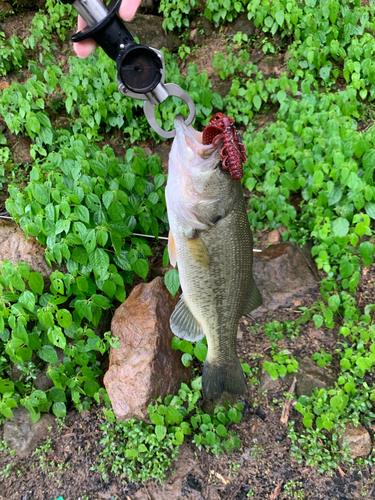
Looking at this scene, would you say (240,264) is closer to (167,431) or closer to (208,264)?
(208,264)

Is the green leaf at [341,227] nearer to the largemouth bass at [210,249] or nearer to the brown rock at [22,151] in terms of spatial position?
the largemouth bass at [210,249]

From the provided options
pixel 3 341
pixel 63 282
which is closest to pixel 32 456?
pixel 3 341

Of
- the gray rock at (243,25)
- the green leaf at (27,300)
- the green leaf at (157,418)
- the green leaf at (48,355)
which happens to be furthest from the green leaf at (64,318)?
the gray rock at (243,25)

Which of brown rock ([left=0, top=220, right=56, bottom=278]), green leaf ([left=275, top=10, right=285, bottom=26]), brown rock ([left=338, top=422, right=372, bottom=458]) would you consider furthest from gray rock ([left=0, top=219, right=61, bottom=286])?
green leaf ([left=275, top=10, right=285, bottom=26])

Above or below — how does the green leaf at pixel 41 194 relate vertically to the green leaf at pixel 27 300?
above

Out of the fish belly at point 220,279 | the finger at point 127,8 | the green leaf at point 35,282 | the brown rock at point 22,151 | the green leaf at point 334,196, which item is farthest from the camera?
the brown rock at point 22,151

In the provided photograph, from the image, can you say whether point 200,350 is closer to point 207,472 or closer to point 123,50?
point 207,472

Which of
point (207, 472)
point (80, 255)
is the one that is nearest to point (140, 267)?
point (80, 255)
